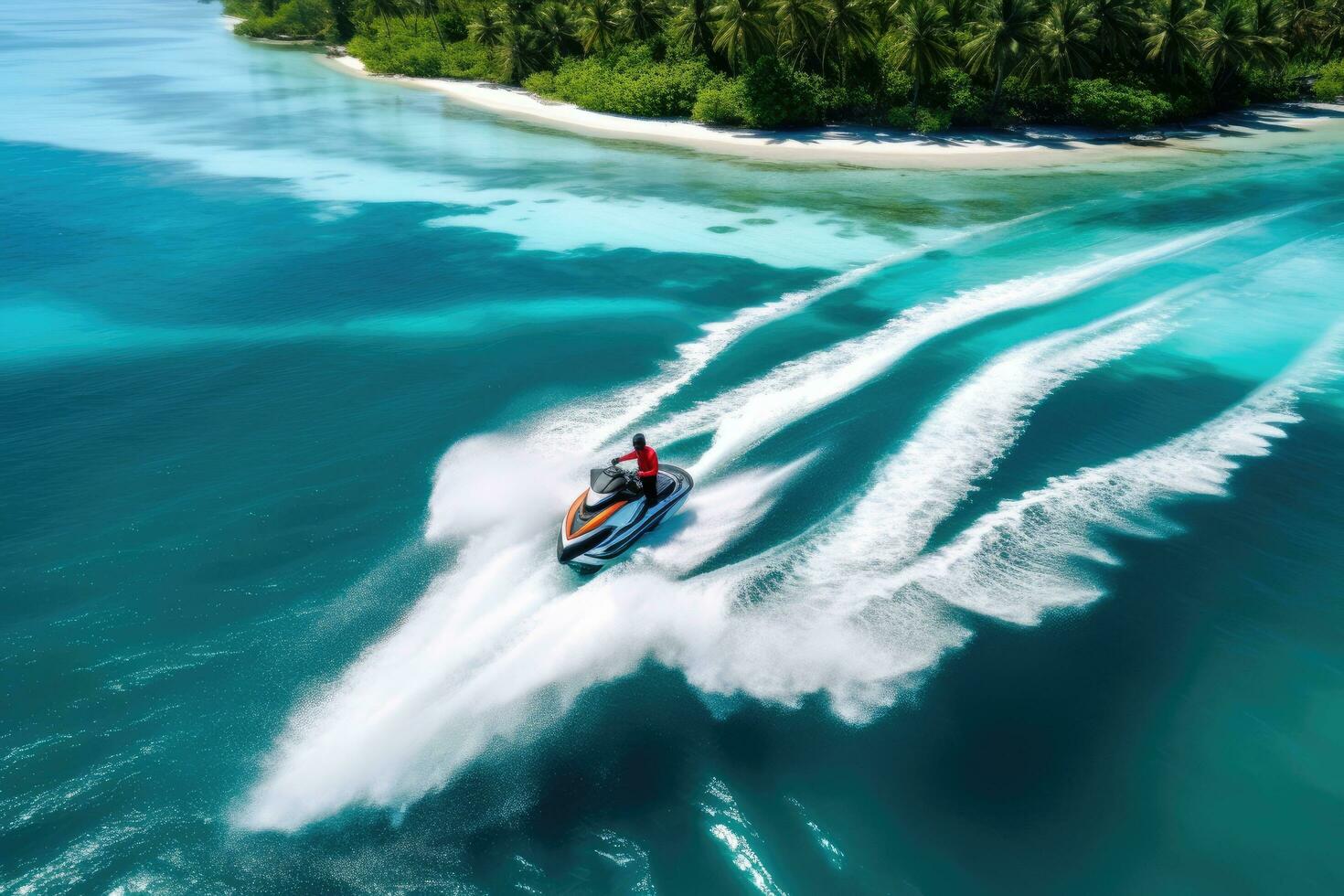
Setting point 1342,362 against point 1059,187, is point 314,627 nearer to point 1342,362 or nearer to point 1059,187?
point 1342,362

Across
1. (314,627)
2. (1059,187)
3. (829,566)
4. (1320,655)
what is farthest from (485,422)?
(1059,187)

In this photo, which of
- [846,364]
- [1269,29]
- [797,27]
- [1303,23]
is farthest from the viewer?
[1303,23]

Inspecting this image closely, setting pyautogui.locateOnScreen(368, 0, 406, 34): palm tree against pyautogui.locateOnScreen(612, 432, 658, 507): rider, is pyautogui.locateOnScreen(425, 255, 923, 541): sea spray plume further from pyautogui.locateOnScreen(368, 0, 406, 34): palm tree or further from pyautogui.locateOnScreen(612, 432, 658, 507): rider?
pyautogui.locateOnScreen(368, 0, 406, 34): palm tree

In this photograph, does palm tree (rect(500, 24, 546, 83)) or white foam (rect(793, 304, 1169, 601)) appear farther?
palm tree (rect(500, 24, 546, 83))

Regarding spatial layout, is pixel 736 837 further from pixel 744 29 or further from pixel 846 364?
pixel 744 29

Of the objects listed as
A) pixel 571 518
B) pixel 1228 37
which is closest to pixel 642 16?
pixel 1228 37

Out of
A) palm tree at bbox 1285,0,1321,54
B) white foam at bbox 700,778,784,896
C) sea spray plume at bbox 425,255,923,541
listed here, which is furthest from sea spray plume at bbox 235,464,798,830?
palm tree at bbox 1285,0,1321,54
